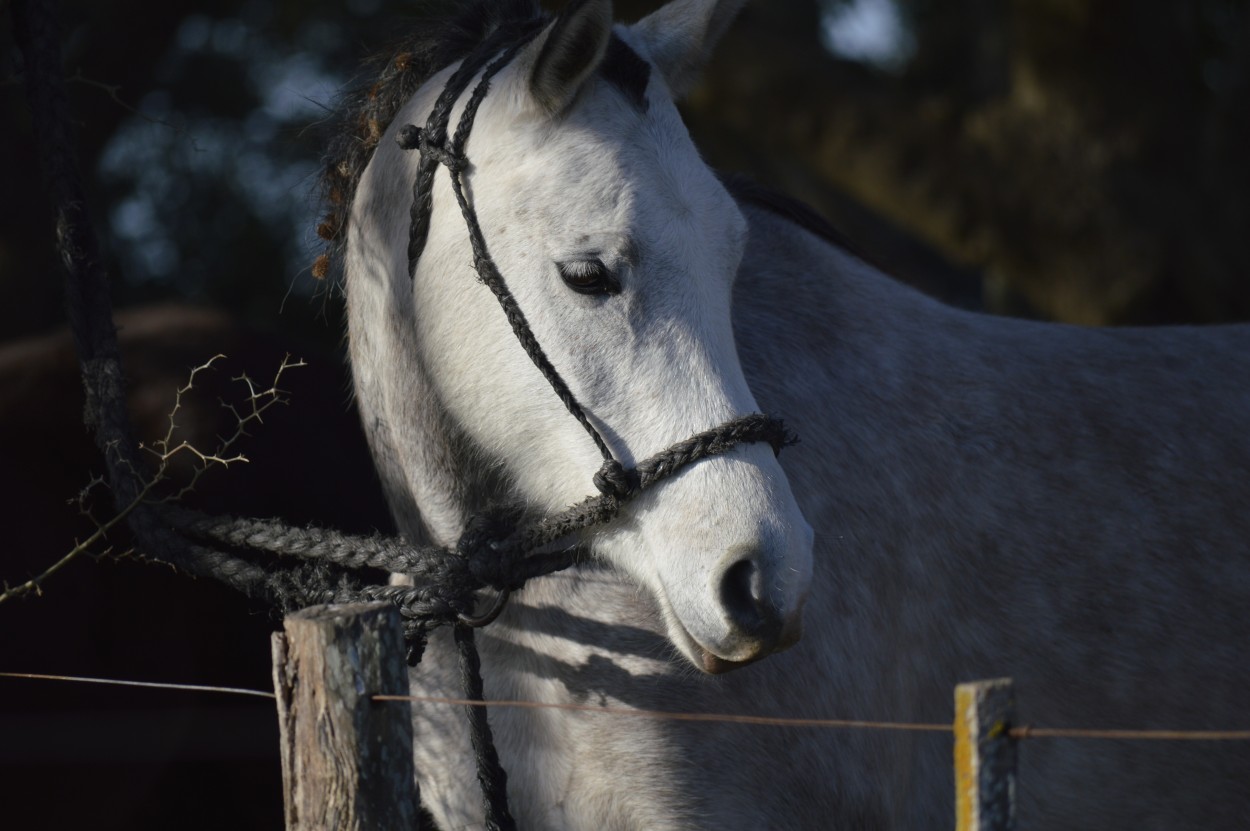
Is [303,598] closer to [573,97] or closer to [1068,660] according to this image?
[573,97]

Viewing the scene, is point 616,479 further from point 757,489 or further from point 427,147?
point 427,147

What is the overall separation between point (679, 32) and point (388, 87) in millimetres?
654

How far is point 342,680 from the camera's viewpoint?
1678 millimetres

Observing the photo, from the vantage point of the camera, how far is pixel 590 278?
2064 millimetres

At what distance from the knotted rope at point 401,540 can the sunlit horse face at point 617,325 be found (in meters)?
0.03

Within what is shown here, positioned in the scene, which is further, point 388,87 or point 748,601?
point 388,87

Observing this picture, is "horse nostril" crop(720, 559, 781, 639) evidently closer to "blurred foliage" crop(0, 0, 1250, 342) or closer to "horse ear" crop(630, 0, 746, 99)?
"horse ear" crop(630, 0, 746, 99)

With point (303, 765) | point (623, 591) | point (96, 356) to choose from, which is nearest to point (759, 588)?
point (623, 591)

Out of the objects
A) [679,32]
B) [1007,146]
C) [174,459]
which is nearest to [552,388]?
[679,32]

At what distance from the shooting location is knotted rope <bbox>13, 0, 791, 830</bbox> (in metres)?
2.06

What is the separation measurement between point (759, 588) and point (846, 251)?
1.49m

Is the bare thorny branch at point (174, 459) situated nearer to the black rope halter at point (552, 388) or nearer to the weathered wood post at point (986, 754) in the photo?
the black rope halter at point (552, 388)

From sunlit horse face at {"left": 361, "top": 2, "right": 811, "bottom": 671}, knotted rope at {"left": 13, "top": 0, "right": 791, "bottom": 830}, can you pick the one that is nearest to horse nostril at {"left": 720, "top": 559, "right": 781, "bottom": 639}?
sunlit horse face at {"left": 361, "top": 2, "right": 811, "bottom": 671}

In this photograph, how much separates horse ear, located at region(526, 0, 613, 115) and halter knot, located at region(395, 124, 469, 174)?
0.65ft
